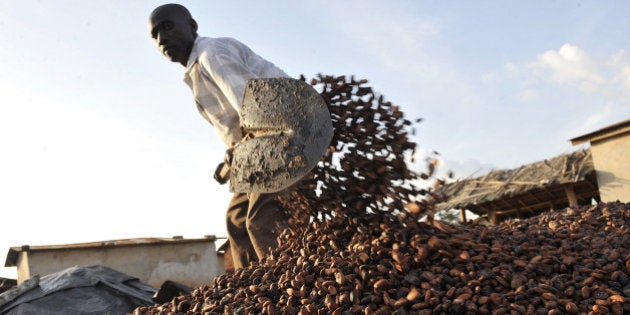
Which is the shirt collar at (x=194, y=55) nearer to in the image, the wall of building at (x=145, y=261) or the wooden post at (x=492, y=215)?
the wall of building at (x=145, y=261)

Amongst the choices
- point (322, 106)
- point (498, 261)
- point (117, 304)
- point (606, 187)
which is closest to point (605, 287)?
point (498, 261)

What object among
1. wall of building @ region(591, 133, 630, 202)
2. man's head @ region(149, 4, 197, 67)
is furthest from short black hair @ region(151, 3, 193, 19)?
wall of building @ region(591, 133, 630, 202)

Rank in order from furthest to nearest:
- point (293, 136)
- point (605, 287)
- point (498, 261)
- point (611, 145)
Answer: point (611, 145)
point (293, 136)
point (498, 261)
point (605, 287)

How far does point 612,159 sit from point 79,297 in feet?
28.5

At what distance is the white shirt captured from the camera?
3.09m

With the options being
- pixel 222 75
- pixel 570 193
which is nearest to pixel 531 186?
pixel 570 193

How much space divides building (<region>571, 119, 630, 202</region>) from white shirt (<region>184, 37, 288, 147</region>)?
793cm

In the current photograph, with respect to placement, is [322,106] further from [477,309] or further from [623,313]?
[623,313]

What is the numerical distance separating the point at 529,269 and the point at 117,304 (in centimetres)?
310

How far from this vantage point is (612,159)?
9477mm

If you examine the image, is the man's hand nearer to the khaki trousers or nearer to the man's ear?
the khaki trousers

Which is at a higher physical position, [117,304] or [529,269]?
[117,304]

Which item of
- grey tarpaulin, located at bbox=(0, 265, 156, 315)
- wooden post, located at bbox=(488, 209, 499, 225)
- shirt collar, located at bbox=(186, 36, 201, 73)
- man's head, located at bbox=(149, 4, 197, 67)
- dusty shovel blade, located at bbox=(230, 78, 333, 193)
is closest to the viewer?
dusty shovel blade, located at bbox=(230, 78, 333, 193)

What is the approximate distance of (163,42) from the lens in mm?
3562
